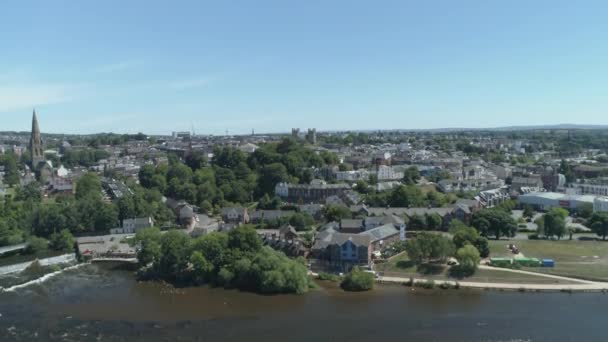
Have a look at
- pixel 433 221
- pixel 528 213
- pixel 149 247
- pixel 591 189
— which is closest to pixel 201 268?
pixel 149 247

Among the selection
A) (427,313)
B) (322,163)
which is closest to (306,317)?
(427,313)

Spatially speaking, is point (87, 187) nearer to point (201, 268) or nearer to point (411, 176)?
point (201, 268)

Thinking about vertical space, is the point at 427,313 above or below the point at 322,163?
below

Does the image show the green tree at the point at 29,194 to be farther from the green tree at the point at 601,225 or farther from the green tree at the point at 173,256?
the green tree at the point at 601,225

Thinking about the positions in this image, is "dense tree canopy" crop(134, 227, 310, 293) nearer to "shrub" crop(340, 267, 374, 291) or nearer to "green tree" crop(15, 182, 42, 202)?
"shrub" crop(340, 267, 374, 291)

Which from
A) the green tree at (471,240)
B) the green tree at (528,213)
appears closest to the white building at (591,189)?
the green tree at (528,213)

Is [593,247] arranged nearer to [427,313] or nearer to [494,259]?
[494,259]
